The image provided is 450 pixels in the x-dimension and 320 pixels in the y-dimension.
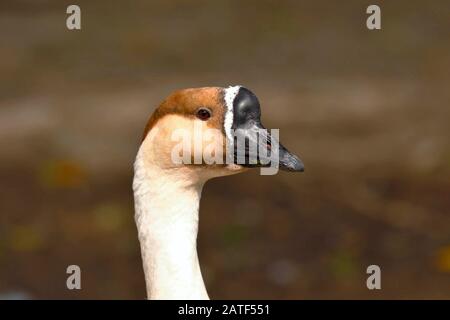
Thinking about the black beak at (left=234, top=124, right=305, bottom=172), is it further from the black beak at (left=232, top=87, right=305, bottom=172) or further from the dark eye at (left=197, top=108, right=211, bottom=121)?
the dark eye at (left=197, top=108, right=211, bottom=121)

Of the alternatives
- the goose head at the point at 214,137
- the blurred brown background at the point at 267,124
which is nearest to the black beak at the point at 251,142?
the goose head at the point at 214,137

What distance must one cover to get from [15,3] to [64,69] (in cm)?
154

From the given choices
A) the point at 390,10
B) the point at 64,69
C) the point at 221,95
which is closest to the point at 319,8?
the point at 390,10

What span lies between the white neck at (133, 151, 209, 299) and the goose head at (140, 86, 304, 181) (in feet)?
0.21

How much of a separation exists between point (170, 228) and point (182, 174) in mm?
240

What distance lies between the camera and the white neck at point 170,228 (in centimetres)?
523

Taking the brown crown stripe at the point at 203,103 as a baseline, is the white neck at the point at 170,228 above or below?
below

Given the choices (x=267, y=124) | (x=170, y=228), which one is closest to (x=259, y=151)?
(x=170, y=228)

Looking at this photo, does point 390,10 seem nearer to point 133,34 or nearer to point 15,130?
point 133,34

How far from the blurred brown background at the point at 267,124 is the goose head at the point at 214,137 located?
3.60 m

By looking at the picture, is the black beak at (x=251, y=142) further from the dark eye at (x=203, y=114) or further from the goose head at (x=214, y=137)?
the dark eye at (x=203, y=114)

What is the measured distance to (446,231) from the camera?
9.64 metres

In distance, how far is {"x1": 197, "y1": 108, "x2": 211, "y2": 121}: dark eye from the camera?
206 inches

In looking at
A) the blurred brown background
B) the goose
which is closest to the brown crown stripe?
the goose
